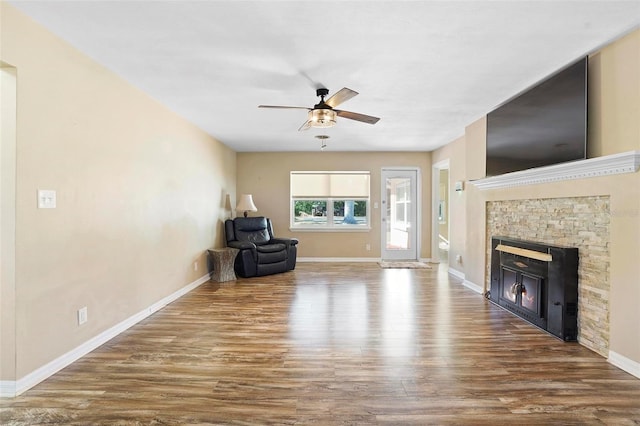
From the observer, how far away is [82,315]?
2652mm

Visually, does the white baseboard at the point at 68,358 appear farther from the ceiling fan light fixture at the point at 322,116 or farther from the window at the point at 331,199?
the window at the point at 331,199

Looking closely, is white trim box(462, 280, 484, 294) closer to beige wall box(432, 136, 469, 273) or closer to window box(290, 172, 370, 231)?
beige wall box(432, 136, 469, 273)

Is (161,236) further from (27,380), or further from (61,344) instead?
(27,380)

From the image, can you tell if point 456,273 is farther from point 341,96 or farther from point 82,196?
point 82,196

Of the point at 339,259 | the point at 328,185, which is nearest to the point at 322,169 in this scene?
the point at 328,185

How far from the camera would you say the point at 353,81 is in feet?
10.6

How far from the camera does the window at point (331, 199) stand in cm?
735

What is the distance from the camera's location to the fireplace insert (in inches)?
115

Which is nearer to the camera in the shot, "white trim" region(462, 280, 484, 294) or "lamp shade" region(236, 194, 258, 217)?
"white trim" region(462, 280, 484, 294)

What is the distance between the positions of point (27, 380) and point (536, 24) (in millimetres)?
4139

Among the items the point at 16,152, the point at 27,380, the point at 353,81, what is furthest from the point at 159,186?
the point at 353,81

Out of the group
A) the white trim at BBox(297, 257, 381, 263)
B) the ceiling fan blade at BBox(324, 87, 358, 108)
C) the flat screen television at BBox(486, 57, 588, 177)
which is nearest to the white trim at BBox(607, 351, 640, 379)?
the flat screen television at BBox(486, 57, 588, 177)

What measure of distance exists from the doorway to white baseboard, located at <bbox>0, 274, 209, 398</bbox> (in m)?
4.83

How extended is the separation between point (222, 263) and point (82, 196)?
9.33 ft
